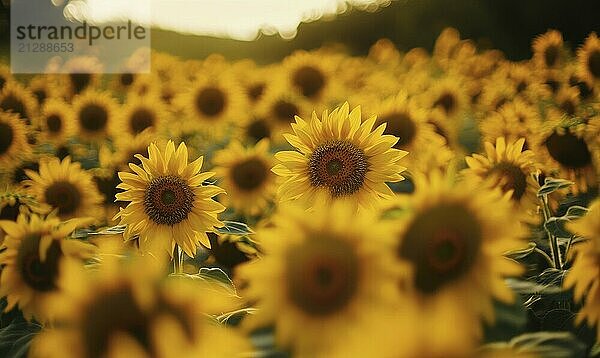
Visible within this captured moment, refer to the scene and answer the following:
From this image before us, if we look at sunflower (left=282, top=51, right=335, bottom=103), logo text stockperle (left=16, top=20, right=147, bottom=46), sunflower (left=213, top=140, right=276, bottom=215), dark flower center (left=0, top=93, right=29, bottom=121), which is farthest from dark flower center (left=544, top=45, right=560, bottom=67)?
dark flower center (left=0, top=93, right=29, bottom=121)

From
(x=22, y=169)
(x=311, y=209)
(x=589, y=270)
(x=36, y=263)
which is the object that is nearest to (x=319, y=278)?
(x=589, y=270)

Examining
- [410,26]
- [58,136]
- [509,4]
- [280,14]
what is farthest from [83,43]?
[509,4]

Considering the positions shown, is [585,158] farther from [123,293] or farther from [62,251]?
[123,293]

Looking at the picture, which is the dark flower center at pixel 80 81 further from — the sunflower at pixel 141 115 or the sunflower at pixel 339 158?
the sunflower at pixel 339 158

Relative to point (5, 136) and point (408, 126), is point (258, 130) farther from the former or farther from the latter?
point (5, 136)

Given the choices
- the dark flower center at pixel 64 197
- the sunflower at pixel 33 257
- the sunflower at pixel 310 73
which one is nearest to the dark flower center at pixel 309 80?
the sunflower at pixel 310 73

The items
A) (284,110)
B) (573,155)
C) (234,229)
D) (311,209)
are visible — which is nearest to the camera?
(311,209)

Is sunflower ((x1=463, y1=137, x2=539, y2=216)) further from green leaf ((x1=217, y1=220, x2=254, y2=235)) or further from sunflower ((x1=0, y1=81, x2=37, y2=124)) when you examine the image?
sunflower ((x1=0, y1=81, x2=37, y2=124))
